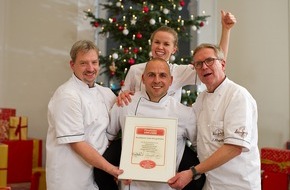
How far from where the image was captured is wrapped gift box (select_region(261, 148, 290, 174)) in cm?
392

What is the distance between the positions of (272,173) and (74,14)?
3442 mm

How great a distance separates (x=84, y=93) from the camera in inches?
85.6

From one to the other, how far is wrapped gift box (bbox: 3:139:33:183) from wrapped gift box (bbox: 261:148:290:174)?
2789 mm

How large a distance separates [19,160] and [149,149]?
278 centimetres

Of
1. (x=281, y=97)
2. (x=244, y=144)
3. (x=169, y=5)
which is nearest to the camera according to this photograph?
(x=244, y=144)

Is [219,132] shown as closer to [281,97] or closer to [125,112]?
[125,112]

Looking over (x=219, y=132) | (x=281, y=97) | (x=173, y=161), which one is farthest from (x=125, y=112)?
(x=281, y=97)

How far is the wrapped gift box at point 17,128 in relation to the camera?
4254 millimetres

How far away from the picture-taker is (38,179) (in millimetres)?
4125

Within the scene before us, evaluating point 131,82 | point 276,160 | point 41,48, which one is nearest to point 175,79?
point 131,82

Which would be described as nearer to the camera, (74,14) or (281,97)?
(281,97)

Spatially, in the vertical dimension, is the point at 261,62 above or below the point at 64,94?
above

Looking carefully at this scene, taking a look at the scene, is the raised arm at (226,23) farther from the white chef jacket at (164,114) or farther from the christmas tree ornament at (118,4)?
the christmas tree ornament at (118,4)

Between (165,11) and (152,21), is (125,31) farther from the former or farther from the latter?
(165,11)
